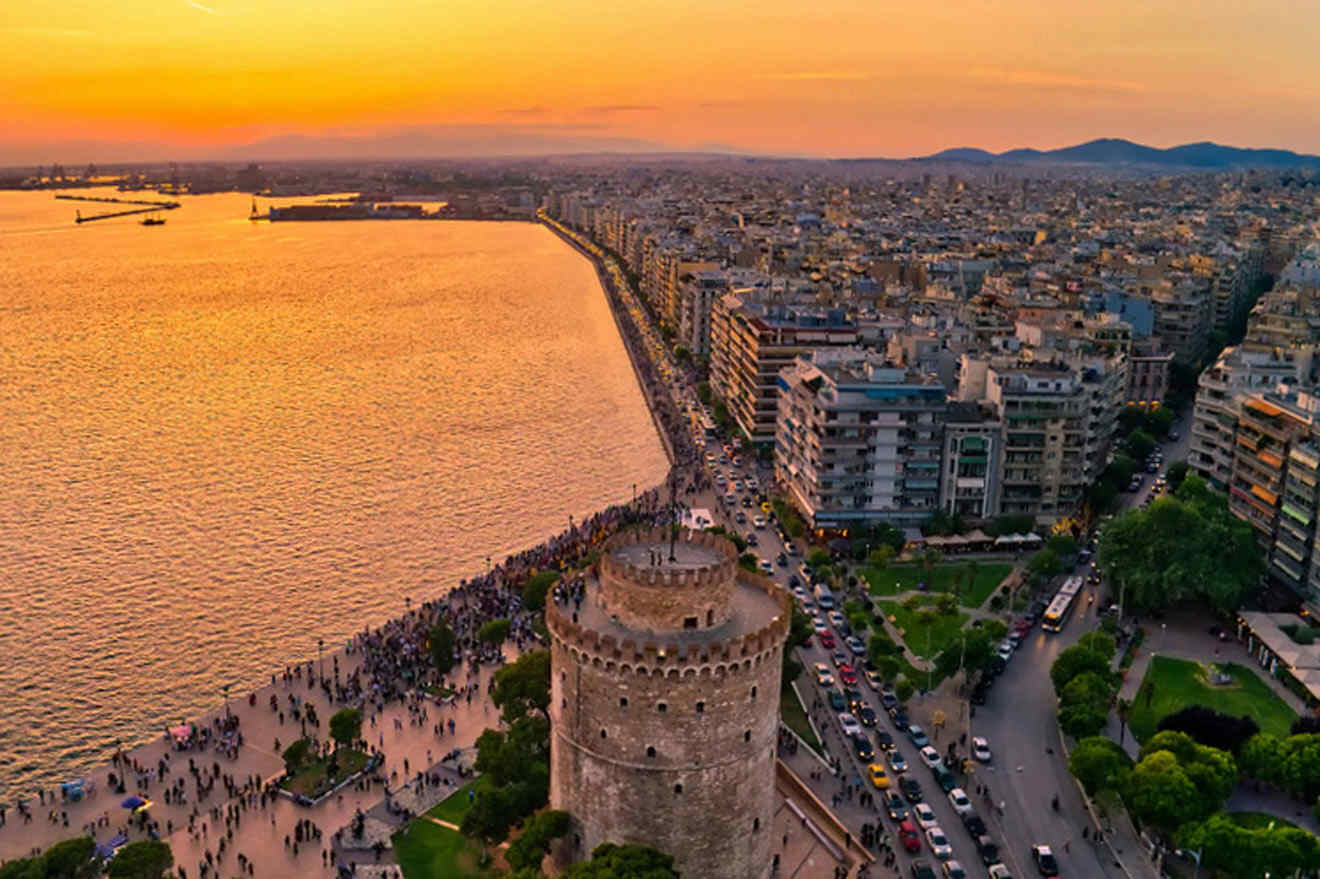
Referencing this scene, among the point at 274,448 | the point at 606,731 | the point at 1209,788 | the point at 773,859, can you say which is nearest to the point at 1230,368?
the point at 1209,788

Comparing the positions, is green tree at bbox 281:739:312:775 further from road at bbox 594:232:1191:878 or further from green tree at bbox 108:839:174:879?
road at bbox 594:232:1191:878

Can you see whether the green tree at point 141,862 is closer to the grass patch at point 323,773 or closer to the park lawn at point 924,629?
the grass patch at point 323,773

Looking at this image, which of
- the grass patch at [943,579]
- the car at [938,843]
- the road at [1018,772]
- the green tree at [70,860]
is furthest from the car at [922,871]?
the green tree at [70,860]

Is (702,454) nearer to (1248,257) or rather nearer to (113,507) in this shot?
(113,507)

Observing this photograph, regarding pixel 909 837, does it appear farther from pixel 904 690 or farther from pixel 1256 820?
pixel 1256 820

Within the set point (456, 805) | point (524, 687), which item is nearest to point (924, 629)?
point (524, 687)

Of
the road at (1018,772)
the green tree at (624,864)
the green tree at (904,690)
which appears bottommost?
the road at (1018,772)

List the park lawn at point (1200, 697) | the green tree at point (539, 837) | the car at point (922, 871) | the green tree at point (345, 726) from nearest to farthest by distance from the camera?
1. the green tree at point (539, 837)
2. the car at point (922, 871)
3. the green tree at point (345, 726)
4. the park lawn at point (1200, 697)

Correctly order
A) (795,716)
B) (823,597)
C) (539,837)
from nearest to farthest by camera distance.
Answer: (539,837), (795,716), (823,597)
